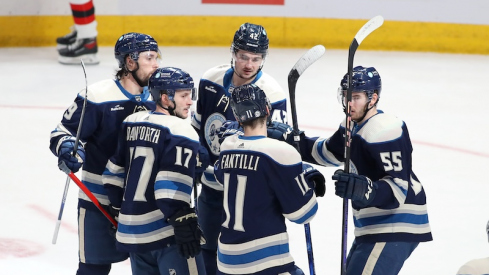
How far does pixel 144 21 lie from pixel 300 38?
1.80 meters

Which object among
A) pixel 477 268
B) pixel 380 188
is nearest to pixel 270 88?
pixel 380 188

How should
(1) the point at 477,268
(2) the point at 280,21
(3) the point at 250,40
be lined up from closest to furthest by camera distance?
1. (1) the point at 477,268
2. (3) the point at 250,40
3. (2) the point at 280,21

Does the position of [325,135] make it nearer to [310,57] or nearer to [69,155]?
[310,57]

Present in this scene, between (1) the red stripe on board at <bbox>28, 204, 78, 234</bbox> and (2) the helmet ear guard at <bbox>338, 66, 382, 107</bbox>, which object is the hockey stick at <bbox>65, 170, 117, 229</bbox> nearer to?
(2) the helmet ear guard at <bbox>338, 66, 382, 107</bbox>

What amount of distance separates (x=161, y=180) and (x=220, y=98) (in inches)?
27.6

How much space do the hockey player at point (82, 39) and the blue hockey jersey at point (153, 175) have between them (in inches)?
241

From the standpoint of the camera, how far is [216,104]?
12.2 ft

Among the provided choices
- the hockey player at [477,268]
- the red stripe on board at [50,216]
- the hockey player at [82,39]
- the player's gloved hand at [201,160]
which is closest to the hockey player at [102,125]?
the player's gloved hand at [201,160]

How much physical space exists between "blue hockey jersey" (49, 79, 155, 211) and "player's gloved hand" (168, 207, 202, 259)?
51 cm

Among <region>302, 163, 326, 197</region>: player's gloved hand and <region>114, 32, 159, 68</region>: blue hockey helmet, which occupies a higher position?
<region>114, 32, 159, 68</region>: blue hockey helmet

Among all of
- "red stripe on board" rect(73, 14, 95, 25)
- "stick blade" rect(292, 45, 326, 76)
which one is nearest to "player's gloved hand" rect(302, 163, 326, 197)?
"stick blade" rect(292, 45, 326, 76)

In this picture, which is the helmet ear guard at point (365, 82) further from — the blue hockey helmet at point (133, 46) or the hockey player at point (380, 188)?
the blue hockey helmet at point (133, 46)

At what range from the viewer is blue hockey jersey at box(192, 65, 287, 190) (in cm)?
366

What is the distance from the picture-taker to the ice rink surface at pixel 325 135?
4.48m
